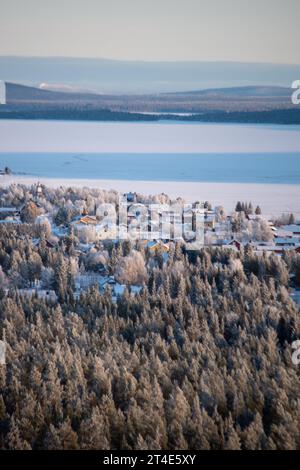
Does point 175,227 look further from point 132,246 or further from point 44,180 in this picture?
point 44,180

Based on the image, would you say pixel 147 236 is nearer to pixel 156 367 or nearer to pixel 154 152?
pixel 156 367

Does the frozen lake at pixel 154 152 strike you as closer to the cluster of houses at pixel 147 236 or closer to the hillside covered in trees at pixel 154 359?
the cluster of houses at pixel 147 236

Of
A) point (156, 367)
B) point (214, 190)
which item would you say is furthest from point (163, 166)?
point (156, 367)

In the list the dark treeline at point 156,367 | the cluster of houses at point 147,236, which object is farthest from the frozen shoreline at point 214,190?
the dark treeline at point 156,367

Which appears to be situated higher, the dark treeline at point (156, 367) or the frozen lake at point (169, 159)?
the frozen lake at point (169, 159)

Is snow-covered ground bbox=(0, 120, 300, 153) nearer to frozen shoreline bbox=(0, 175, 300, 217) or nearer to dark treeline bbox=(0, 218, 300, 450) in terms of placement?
frozen shoreline bbox=(0, 175, 300, 217)

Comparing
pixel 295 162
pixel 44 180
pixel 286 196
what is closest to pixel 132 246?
pixel 286 196
